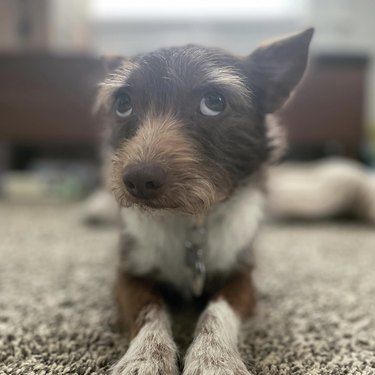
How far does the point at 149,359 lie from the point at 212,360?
142 mm

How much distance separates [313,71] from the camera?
12.8 ft

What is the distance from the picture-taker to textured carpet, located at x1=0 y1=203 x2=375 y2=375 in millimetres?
1071

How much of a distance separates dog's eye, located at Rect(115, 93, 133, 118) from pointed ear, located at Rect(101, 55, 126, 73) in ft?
0.69

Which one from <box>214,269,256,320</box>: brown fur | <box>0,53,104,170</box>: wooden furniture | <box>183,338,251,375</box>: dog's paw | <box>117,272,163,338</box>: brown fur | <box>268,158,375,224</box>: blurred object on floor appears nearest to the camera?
<box>183,338,251,375</box>: dog's paw

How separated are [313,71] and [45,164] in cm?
298

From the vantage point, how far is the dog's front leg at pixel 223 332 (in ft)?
3.22

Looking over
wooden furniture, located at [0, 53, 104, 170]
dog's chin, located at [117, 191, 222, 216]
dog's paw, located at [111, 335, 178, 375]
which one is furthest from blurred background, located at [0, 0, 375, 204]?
dog's paw, located at [111, 335, 178, 375]

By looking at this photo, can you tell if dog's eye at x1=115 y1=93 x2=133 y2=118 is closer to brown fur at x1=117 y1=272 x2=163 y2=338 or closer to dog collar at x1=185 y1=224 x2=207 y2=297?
dog collar at x1=185 y1=224 x2=207 y2=297

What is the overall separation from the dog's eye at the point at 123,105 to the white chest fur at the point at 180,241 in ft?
1.00

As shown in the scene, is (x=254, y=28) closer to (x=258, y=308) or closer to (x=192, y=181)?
(x=258, y=308)

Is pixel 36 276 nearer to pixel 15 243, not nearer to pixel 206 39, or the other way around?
pixel 15 243

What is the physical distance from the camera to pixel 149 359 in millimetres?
999

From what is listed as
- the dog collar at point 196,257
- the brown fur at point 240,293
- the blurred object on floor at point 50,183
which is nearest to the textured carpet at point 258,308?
the brown fur at point 240,293

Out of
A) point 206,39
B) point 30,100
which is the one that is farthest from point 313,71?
point 30,100
